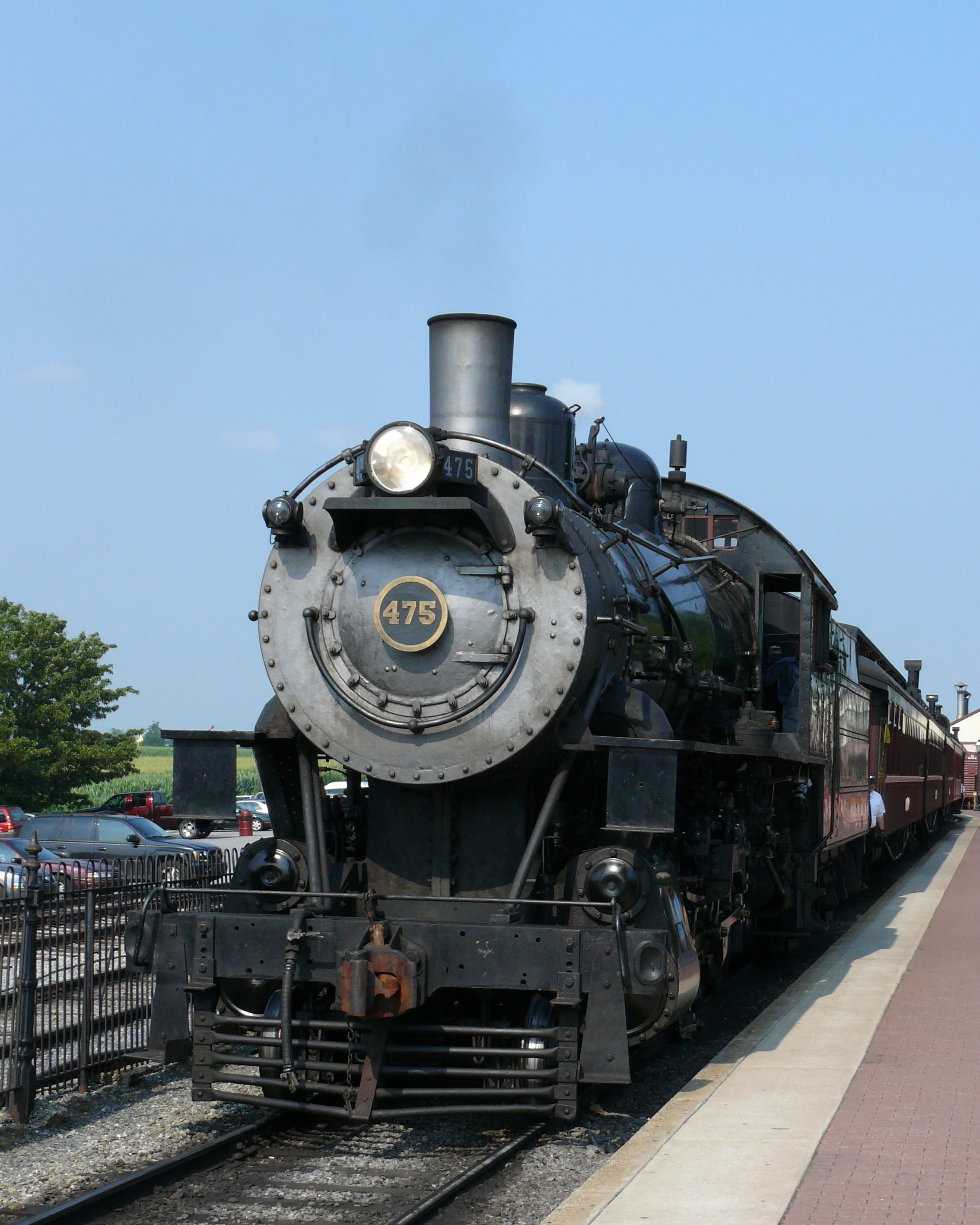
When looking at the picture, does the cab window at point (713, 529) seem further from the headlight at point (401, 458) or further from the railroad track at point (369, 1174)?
the headlight at point (401, 458)

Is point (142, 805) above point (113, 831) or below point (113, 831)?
below

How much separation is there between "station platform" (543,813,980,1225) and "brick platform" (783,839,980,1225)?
0.01 meters

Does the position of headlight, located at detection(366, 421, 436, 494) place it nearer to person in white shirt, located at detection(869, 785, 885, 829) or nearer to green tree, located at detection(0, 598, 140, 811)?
person in white shirt, located at detection(869, 785, 885, 829)

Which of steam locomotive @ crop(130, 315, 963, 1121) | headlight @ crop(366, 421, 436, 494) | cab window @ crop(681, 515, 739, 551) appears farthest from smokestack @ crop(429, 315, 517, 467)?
cab window @ crop(681, 515, 739, 551)

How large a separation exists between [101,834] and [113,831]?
200mm

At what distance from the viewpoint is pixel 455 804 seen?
271 inches

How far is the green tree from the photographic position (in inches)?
1457

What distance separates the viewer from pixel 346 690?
667 cm

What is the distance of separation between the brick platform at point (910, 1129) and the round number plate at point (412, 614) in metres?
2.79

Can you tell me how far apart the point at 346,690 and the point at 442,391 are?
1723mm

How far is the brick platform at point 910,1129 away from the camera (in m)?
4.86

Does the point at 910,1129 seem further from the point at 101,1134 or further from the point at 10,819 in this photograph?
the point at 10,819

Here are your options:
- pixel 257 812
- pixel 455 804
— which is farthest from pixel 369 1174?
pixel 257 812

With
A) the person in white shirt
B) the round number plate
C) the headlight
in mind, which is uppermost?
the headlight
